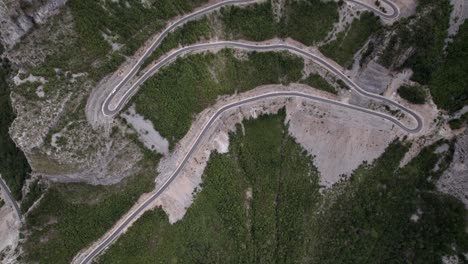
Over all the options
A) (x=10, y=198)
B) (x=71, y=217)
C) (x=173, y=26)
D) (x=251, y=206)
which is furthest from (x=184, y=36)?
(x=10, y=198)

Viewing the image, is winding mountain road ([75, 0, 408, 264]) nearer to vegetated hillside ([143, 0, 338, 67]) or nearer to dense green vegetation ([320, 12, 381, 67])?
vegetated hillside ([143, 0, 338, 67])

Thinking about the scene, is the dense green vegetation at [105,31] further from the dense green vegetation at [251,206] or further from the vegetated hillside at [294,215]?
the vegetated hillside at [294,215]

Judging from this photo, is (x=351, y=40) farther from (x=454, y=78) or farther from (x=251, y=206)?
(x=251, y=206)

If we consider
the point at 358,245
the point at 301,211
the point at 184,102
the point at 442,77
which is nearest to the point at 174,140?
the point at 184,102

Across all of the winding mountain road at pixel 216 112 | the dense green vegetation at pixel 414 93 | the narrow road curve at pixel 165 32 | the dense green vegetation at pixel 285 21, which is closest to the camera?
the narrow road curve at pixel 165 32

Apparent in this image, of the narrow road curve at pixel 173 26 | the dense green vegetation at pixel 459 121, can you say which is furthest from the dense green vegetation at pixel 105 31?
the dense green vegetation at pixel 459 121

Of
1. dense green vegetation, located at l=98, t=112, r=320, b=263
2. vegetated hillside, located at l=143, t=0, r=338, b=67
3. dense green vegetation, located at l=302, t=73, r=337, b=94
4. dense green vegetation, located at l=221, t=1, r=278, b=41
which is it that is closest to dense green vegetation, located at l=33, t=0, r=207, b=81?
vegetated hillside, located at l=143, t=0, r=338, b=67
